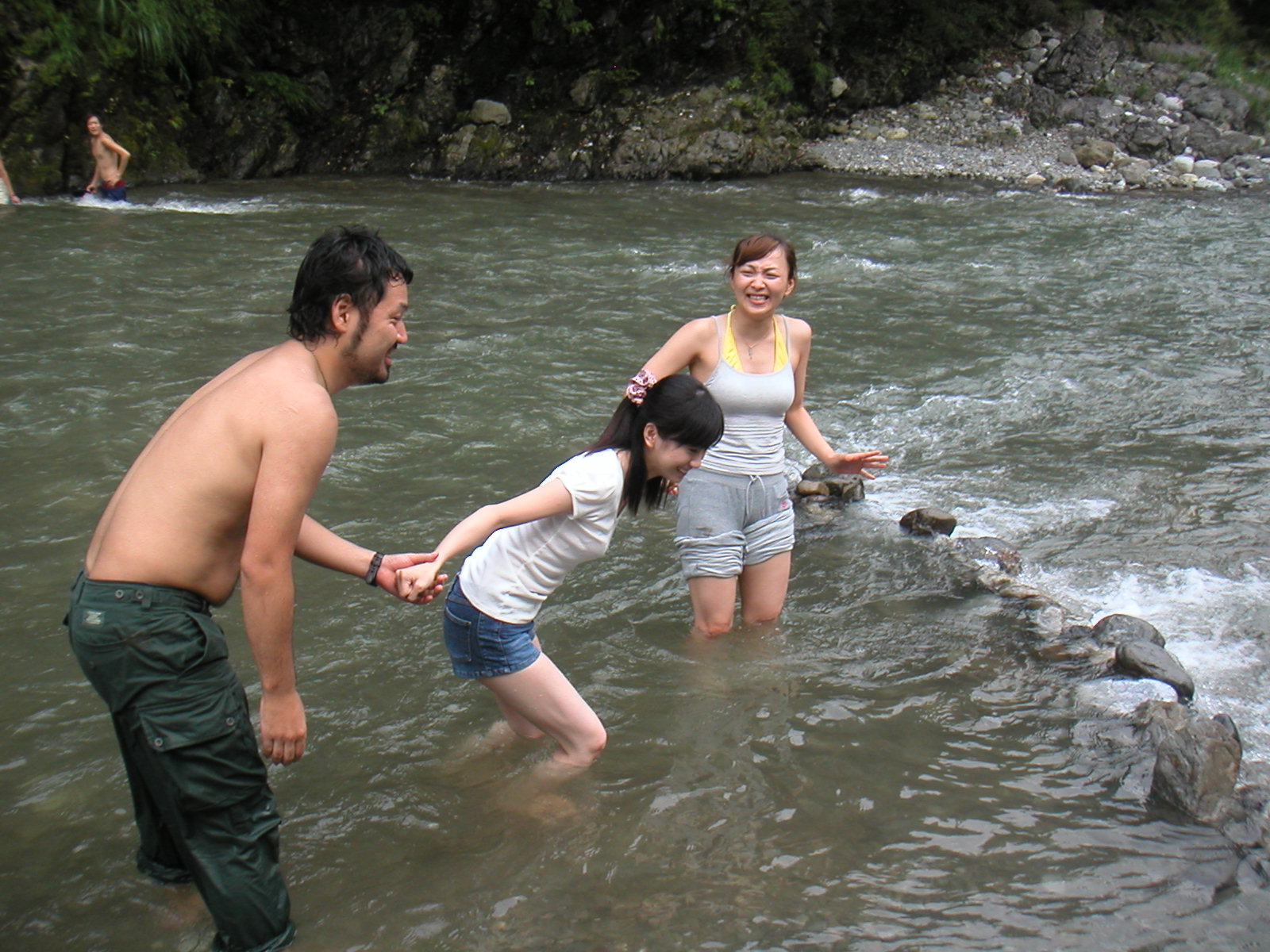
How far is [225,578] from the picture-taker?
114 inches

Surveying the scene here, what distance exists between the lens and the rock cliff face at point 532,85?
1830 cm

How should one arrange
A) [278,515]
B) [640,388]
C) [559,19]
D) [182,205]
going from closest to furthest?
[278,515] < [640,388] < [182,205] < [559,19]

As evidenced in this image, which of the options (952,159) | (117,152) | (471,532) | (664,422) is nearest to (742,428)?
(664,422)

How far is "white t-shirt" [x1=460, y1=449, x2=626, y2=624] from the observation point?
11.8 ft

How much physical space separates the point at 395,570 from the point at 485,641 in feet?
1.47

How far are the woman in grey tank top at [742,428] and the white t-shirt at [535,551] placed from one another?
42.3 inches

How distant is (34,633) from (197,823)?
276cm

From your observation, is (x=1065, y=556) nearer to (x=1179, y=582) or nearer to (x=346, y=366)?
(x=1179, y=582)

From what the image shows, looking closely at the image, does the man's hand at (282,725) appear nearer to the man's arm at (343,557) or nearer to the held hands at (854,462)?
the man's arm at (343,557)

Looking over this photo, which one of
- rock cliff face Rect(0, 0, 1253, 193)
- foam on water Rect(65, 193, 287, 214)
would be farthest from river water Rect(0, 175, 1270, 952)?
rock cliff face Rect(0, 0, 1253, 193)

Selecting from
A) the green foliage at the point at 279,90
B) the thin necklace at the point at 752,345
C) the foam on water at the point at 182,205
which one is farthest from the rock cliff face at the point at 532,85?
the thin necklace at the point at 752,345

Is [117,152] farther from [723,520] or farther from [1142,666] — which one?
[1142,666]

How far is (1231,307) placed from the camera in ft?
37.0

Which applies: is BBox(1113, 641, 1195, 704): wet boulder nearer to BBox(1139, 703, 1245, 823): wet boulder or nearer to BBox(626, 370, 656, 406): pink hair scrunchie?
BBox(1139, 703, 1245, 823): wet boulder
